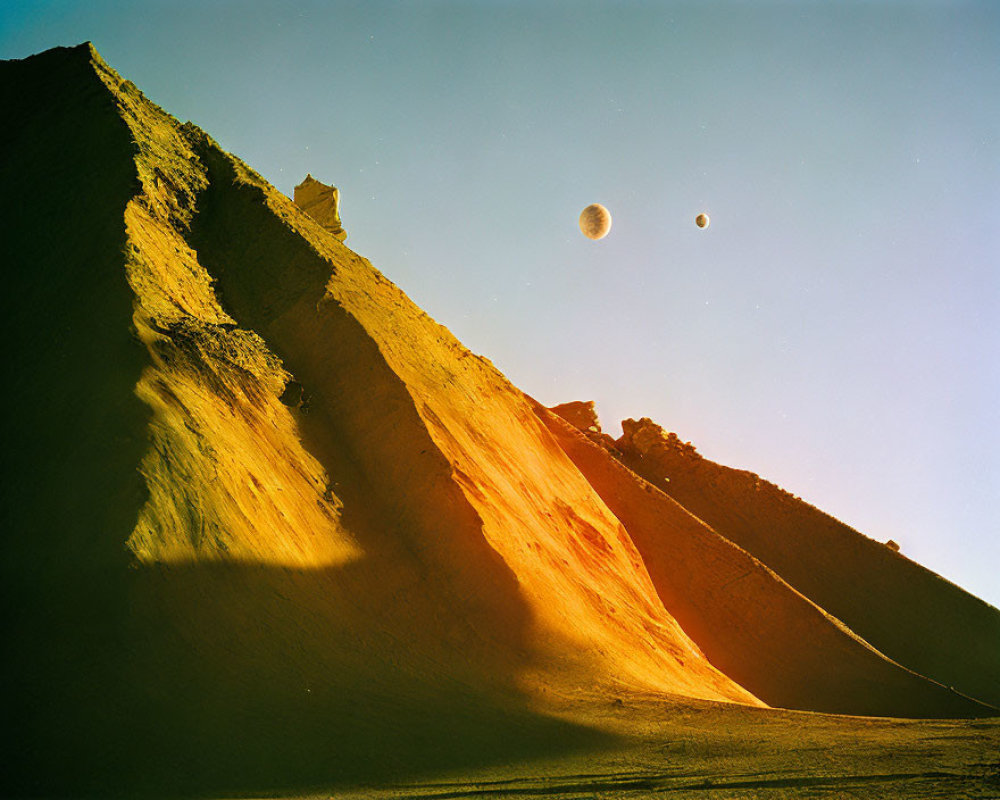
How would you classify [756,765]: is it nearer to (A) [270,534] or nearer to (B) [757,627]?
(A) [270,534]

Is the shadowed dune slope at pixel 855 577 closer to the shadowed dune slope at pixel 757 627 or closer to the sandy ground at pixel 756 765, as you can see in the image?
the shadowed dune slope at pixel 757 627

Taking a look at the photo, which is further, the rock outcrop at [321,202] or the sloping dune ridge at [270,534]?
the rock outcrop at [321,202]

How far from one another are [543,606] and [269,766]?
6389 millimetres

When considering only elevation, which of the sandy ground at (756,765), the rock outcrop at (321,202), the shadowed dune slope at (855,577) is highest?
the rock outcrop at (321,202)

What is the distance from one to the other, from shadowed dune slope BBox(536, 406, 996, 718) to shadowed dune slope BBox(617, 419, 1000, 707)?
4691 mm

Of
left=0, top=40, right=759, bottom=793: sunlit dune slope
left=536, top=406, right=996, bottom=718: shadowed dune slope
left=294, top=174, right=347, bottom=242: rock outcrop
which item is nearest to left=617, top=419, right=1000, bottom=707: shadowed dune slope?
left=536, top=406, right=996, bottom=718: shadowed dune slope

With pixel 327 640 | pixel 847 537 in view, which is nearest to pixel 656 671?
pixel 327 640

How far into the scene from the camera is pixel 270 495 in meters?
10.3

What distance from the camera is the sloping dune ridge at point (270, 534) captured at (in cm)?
701

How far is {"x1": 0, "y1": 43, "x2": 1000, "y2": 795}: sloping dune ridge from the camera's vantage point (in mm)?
7008

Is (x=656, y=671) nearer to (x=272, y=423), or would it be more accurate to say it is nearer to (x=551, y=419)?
(x=272, y=423)

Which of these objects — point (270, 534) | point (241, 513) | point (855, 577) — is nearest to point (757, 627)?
point (855, 577)

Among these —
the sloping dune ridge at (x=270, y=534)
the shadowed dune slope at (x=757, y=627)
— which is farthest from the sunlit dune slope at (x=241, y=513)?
the shadowed dune slope at (x=757, y=627)

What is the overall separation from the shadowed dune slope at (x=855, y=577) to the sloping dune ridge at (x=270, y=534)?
5.30 metres
